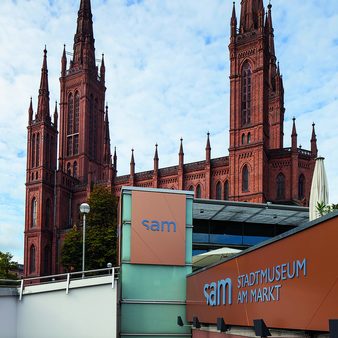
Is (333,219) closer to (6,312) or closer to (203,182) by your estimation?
(6,312)

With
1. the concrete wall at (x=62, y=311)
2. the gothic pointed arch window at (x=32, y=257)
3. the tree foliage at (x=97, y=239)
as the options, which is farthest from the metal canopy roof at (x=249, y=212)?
the gothic pointed arch window at (x=32, y=257)

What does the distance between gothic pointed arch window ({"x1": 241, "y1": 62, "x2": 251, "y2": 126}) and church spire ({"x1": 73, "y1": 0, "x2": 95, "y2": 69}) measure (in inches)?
1291

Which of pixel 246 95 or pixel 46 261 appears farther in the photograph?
pixel 46 261

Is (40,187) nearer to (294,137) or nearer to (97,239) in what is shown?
(97,239)

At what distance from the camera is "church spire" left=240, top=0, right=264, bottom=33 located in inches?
2457

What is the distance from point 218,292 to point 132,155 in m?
63.1

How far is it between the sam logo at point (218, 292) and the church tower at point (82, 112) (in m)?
70.5

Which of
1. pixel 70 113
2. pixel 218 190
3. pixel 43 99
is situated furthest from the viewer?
pixel 70 113

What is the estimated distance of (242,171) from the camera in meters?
59.6

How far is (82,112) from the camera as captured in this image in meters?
85.1

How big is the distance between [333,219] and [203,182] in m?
59.3

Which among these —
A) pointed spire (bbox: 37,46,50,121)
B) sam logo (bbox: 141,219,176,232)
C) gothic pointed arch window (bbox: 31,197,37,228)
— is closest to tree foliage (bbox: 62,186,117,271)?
gothic pointed arch window (bbox: 31,197,37,228)

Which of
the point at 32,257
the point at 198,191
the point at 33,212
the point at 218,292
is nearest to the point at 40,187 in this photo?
the point at 33,212

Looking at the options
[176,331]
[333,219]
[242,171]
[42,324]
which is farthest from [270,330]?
[242,171]
